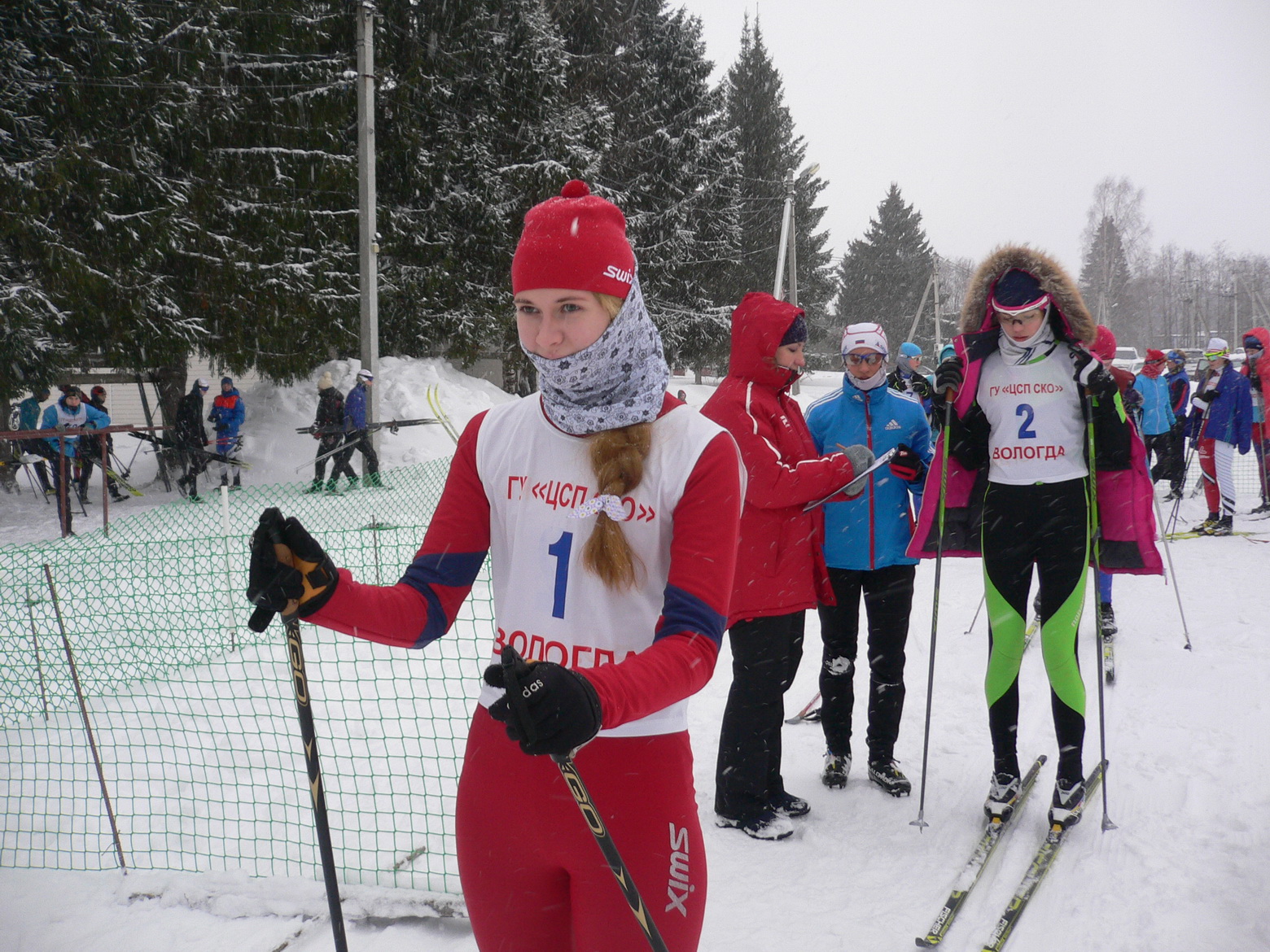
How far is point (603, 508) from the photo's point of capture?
1448 mm

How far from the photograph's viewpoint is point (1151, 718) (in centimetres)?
430

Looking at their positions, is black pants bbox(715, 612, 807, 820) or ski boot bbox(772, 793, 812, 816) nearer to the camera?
black pants bbox(715, 612, 807, 820)

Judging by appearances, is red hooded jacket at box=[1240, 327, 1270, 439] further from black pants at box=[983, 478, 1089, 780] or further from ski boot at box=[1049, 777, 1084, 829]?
ski boot at box=[1049, 777, 1084, 829]

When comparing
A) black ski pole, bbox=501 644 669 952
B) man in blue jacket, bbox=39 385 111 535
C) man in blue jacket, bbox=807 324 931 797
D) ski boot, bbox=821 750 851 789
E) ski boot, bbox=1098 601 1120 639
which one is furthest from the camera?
man in blue jacket, bbox=39 385 111 535

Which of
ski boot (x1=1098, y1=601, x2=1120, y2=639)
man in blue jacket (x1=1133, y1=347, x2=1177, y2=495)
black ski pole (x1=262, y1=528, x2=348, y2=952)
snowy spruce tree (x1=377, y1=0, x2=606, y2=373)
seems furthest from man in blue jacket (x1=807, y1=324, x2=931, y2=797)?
snowy spruce tree (x1=377, y1=0, x2=606, y2=373)

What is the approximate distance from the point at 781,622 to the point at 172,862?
2.72 m

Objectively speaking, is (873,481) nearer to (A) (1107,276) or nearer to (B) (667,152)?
(B) (667,152)

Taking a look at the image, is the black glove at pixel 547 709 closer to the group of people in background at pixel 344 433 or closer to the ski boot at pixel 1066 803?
the ski boot at pixel 1066 803

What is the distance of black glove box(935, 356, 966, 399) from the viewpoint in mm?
3385

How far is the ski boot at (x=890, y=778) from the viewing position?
12.0ft

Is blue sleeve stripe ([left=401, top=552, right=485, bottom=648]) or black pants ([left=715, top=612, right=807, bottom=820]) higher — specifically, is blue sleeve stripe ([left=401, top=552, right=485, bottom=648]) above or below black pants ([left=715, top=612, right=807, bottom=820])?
above

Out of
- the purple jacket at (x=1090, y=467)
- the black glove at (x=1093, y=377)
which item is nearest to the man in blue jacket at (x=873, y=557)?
the purple jacket at (x=1090, y=467)

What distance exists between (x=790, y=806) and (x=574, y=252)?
289 centimetres

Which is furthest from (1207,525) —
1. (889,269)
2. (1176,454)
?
(889,269)
